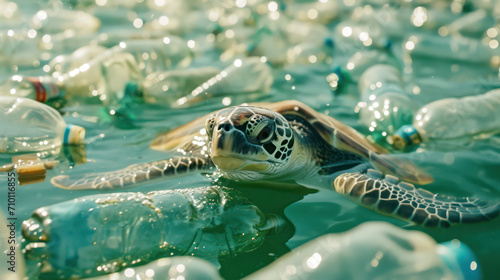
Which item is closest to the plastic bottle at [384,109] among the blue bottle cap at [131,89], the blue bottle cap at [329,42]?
the blue bottle cap at [329,42]

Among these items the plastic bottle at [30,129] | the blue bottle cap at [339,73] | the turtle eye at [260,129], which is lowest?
the plastic bottle at [30,129]

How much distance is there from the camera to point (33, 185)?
3.11 meters

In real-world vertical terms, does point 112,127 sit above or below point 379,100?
below

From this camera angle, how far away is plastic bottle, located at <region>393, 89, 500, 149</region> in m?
4.17

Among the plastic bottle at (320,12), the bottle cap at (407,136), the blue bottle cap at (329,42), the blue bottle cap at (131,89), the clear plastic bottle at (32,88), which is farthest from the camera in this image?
the plastic bottle at (320,12)

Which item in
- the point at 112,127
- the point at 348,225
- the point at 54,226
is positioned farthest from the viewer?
the point at 112,127

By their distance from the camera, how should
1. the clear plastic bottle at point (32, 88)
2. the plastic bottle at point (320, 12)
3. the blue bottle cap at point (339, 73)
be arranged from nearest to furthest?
the clear plastic bottle at point (32, 88)
the blue bottle cap at point (339, 73)
the plastic bottle at point (320, 12)

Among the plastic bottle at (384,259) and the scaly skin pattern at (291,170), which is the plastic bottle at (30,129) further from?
the plastic bottle at (384,259)

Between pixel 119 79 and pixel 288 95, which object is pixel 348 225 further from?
pixel 119 79

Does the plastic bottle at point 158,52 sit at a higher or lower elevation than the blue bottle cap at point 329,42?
lower

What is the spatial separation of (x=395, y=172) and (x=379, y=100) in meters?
1.25

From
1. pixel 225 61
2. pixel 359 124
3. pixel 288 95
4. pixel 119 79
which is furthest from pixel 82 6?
pixel 359 124

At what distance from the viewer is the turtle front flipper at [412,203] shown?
2629 millimetres

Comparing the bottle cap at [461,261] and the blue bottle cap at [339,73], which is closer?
the bottle cap at [461,261]
